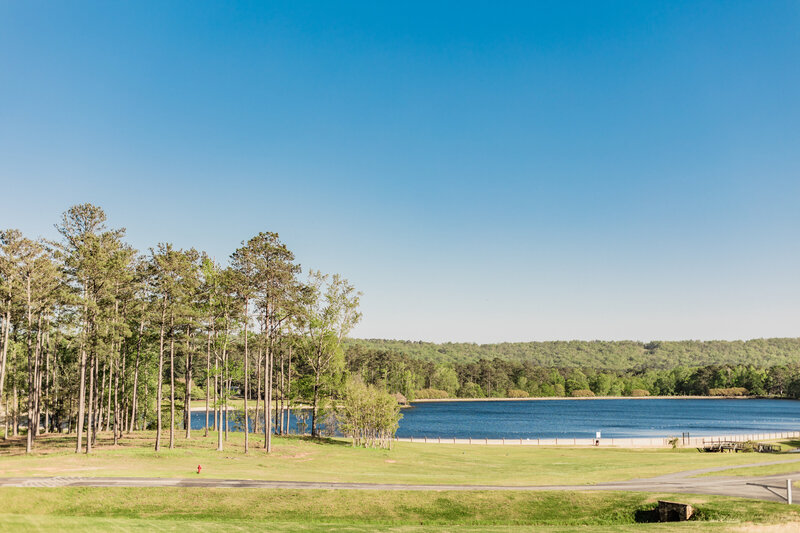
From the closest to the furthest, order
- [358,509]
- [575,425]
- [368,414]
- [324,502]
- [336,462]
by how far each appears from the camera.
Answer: [358,509]
[324,502]
[336,462]
[368,414]
[575,425]

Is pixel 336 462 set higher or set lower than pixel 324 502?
lower

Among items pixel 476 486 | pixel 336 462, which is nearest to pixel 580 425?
pixel 336 462

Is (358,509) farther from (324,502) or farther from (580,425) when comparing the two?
(580,425)

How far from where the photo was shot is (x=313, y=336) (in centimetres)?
6869

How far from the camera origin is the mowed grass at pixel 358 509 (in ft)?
91.0

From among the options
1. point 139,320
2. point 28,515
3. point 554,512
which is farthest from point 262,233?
point 554,512

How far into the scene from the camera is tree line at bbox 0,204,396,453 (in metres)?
45.7

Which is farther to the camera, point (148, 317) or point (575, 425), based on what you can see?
point (575, 425)

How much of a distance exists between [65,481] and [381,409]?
1408 inches

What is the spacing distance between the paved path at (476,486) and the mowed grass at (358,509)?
1.43m

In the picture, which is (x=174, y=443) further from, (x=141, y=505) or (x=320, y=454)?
(x=141, y=505)

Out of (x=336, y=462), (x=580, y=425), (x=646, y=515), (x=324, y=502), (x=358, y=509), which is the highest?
(x=324, y=502)

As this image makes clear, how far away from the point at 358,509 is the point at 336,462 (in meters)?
19.4

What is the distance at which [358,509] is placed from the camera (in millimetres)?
31359
